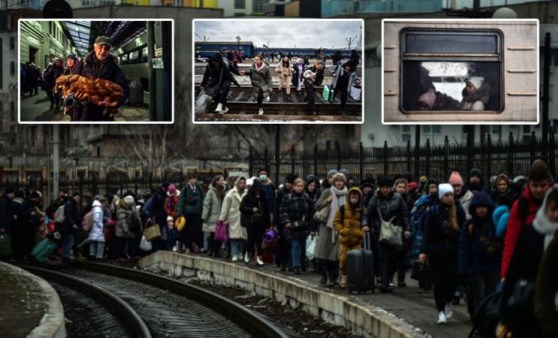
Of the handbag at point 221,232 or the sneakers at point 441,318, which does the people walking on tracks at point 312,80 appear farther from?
the sneakers at point 441,318

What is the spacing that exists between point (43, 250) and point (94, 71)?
24.1ft

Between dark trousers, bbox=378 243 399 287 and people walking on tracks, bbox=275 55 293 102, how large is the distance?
16.5 meters

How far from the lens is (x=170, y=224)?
33.2 m

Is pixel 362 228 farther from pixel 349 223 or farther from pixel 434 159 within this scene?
pixel 434 159

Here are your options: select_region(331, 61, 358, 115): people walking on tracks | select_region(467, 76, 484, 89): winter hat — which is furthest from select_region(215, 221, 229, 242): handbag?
select_region(331, 61, 358, 115): people walking on tracks

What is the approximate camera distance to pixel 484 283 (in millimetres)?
15469

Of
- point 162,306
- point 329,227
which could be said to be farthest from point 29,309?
point 162,306

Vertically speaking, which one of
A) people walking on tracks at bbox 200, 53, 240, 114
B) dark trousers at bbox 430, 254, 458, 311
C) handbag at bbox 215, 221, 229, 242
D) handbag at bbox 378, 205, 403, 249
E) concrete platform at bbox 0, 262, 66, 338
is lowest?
concrete platform at bbox 0, 262, 66, 338

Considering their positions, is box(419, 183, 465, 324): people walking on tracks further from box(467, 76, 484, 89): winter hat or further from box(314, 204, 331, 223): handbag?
box(467, 76, 484, 89): winter hat

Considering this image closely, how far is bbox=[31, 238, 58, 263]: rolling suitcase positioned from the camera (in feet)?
108

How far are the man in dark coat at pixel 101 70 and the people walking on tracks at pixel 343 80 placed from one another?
5125 millimetres

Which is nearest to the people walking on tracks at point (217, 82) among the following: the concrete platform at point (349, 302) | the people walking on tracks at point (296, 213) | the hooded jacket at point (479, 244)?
the concrete platform at point (349, 302)

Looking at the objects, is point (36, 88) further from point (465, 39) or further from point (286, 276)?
point (286, 276)

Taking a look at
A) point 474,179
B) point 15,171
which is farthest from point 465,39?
point 15,171
